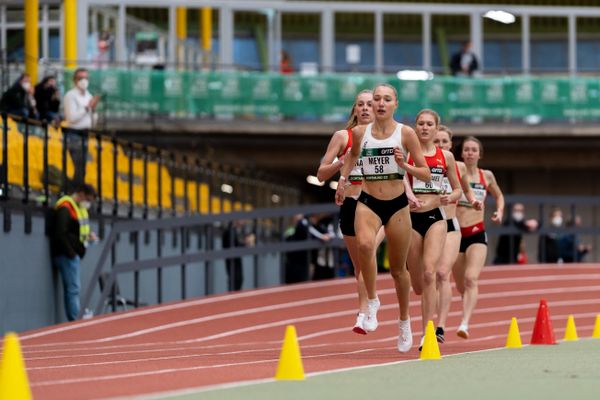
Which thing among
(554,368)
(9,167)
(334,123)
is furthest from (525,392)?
(334,123)

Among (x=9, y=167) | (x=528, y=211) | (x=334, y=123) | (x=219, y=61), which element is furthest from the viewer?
(x=528, y=211)

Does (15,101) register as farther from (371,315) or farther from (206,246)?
(371,315)

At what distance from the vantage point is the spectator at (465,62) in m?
41.7

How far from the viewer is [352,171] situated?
1488 cm

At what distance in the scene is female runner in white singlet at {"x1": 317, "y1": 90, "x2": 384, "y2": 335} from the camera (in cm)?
1520

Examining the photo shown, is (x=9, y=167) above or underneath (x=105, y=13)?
underneath

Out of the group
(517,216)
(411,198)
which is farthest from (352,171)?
(517,216)

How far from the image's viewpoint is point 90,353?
54.3ft

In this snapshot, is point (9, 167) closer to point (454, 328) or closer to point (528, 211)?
point (454, 328)

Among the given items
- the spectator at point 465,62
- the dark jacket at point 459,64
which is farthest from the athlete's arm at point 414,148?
A: the dark jacket at point 459,64

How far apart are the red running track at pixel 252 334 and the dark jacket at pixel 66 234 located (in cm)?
94

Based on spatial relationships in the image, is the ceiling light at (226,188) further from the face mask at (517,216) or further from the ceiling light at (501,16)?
the ceiling light at (501,16)

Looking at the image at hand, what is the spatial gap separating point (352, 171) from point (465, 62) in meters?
27.3

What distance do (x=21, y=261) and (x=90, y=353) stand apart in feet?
18.6
